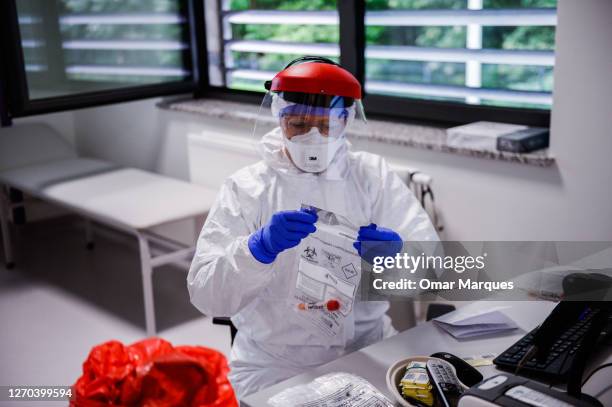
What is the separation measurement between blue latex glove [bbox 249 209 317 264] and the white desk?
269 millimetres

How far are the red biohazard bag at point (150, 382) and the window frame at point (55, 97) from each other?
4.00ft

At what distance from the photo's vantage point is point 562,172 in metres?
2.11

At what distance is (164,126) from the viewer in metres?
3.77

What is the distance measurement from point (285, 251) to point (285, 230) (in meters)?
0.27

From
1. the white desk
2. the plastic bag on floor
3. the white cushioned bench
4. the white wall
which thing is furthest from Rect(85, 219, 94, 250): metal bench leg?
the plastic bag on floor

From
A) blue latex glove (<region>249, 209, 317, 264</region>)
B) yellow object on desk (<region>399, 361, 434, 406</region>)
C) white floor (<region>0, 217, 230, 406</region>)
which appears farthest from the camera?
white floor (<region>0, 217, 230, 406</region>)

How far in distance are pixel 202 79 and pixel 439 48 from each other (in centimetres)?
156

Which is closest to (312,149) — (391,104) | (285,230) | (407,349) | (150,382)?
(285,230)

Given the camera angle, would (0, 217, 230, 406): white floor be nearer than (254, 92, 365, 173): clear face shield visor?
No

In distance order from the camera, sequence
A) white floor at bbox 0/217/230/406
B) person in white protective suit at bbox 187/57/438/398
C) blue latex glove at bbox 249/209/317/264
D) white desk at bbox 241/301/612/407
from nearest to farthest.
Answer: white desk at bbox 241/301/612/407
blue latex glove at bbox 249/209/317/264
person in white protective suit at bbox 187/57/438/398
white floor at bbox 0/217/230/406

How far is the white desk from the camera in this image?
128 cm

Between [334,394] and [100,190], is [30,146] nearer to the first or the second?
[100,190]

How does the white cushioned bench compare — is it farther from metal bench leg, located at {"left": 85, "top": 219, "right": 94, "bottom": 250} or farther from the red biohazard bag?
the red biohazard bag

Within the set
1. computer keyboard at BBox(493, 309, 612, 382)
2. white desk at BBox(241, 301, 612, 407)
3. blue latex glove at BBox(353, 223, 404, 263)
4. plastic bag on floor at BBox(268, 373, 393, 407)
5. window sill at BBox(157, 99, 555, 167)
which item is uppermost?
window sill at BBox(157, 99, 555, 167)
